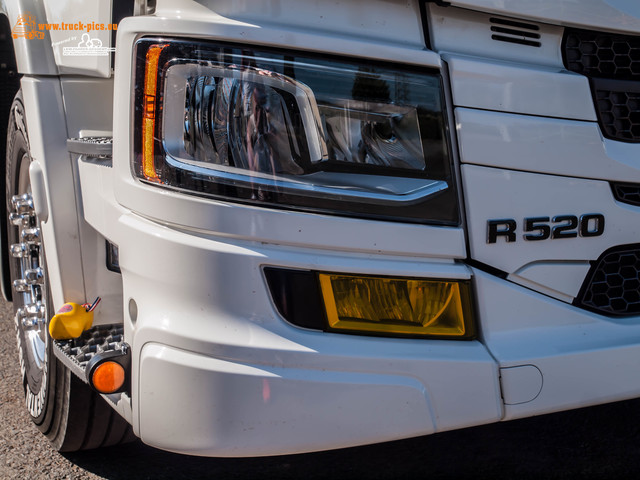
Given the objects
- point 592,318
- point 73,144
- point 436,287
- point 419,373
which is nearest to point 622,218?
point 592,318

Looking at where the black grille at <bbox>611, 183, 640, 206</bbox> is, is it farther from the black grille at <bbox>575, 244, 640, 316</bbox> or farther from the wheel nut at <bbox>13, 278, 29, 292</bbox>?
the wheel nut at <bbox>13, 278, 29, 292</bbox>

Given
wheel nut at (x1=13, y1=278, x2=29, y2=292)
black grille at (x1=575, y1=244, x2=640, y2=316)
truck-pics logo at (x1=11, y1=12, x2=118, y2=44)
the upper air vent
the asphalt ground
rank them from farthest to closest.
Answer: wheel nut at (x1=13, y1=278, x2=29, y2=292)
the asphalt ground
truck-pics logo at (x1=11, y1=12, x2=118, y2=44)
black grille at (x1=575, y1=244, x2=640, y2=316)
the upper air vent

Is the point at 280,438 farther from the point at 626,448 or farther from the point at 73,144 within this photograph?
the point at 626,448

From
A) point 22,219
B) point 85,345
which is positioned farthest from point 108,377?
point 22,219

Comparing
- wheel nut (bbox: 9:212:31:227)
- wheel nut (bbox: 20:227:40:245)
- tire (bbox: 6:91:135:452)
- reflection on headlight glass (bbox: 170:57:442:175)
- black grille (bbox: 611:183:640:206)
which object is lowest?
tire (bbox: 6:91:135:452)

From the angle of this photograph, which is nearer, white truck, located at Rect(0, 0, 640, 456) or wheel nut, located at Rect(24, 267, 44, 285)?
white truck, located at Rect(0, 0, 640, 456)

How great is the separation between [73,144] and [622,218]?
143cm

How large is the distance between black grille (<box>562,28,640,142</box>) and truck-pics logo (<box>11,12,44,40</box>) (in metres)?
1.45

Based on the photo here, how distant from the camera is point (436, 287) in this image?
5.20ft

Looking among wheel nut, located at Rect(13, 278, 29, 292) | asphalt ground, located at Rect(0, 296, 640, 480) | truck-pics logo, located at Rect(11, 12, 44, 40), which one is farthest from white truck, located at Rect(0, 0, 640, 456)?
wheel nut, located at Rect(13, 278, 29, 292)

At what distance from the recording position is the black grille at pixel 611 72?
1.66 metres

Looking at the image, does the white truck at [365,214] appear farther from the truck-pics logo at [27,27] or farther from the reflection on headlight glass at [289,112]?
the truck-pics logo at [27,27]

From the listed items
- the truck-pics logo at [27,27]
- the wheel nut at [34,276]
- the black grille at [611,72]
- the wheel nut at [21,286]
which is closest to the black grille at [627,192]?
the black grille at [611,72]

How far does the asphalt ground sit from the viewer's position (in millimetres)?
2291
